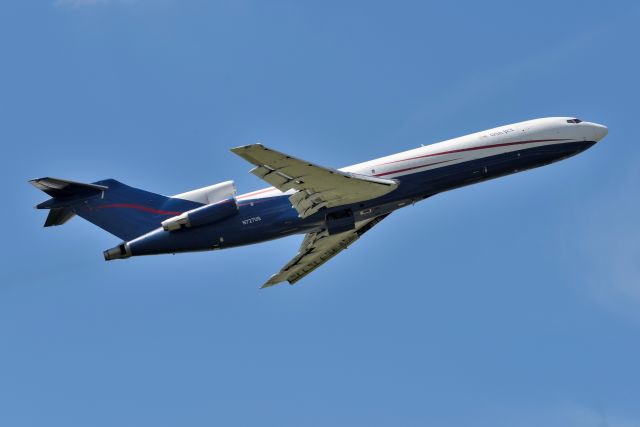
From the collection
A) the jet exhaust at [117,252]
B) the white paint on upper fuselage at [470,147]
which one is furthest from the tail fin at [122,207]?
the white paint on upper fuselage at [470,147]

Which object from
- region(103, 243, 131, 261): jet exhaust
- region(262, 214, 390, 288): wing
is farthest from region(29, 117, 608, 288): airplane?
region(262, 214, 390, 288): wing

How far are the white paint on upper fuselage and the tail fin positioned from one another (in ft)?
14.1

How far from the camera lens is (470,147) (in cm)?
5125

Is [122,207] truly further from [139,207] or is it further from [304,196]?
[304,196]

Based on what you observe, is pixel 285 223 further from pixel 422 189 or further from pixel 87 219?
pixel 87 219

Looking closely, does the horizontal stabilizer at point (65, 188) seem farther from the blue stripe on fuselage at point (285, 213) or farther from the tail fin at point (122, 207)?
the blue stripe on fuselage at point (285, 213)

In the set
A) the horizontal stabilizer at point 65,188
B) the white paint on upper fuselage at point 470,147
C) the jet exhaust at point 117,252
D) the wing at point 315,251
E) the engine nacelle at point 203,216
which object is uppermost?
the horizontal stabilizer at point 65,188

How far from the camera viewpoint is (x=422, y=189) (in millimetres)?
50875

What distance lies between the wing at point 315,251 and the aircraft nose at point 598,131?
12520 mm

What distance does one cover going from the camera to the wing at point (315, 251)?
5550 cm

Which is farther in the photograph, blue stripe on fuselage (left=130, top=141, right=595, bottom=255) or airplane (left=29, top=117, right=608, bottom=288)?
blue stripe on fuselage (left=130, top=141, right=595, bottom=255)

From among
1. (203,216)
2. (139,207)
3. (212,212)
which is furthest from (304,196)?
(139,207)

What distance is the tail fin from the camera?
51219 millimetres

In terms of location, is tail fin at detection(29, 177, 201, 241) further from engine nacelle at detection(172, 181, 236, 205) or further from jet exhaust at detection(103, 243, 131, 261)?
jet exhaust at detection(103, 243, 131, 261)
